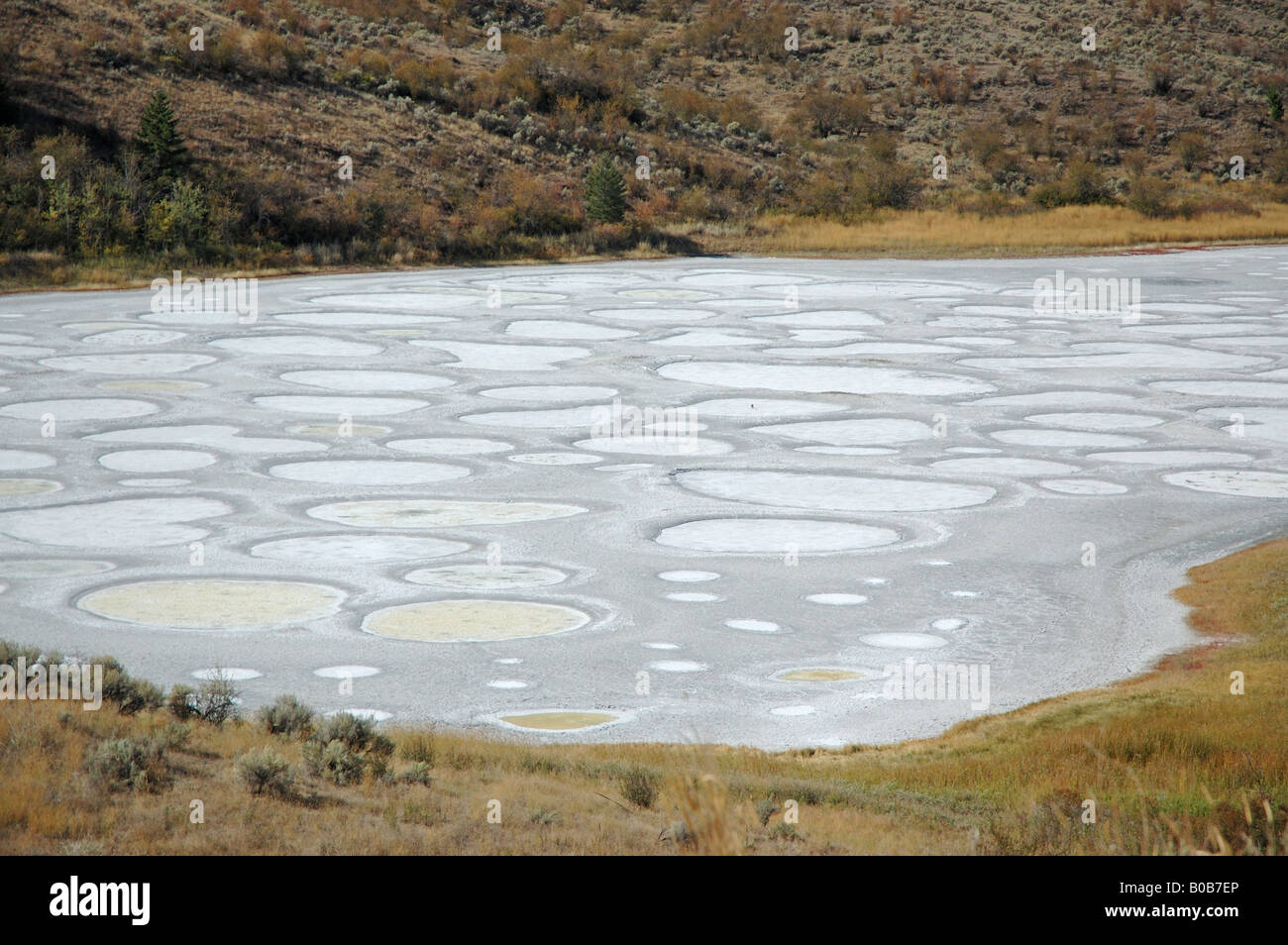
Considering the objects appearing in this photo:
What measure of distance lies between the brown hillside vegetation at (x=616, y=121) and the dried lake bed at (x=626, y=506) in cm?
1670

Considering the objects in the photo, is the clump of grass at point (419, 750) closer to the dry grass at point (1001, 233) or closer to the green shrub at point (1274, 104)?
the dry grass at point (1001, 233)

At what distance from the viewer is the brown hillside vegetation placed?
1764 inches

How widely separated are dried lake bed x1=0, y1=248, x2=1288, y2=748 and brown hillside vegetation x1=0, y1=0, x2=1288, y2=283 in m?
16.7

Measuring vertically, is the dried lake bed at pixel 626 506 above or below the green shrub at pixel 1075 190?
below

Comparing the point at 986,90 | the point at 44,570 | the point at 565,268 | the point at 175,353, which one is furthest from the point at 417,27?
the point at 44,570

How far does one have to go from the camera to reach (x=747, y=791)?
7.34 m

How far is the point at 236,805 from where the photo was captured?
6633 millimetres

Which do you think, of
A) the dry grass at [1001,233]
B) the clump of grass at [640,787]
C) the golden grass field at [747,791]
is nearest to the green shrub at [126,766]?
the golden grass field at [747,791]

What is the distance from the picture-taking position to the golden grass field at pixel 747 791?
20.2ft

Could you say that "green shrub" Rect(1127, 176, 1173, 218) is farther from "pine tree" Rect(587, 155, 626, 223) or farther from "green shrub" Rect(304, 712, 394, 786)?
"green shrub" Rect(304, 712, 394, 786)

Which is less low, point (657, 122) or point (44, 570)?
point (657, 122)

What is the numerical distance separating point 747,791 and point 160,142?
42074 millimetres
